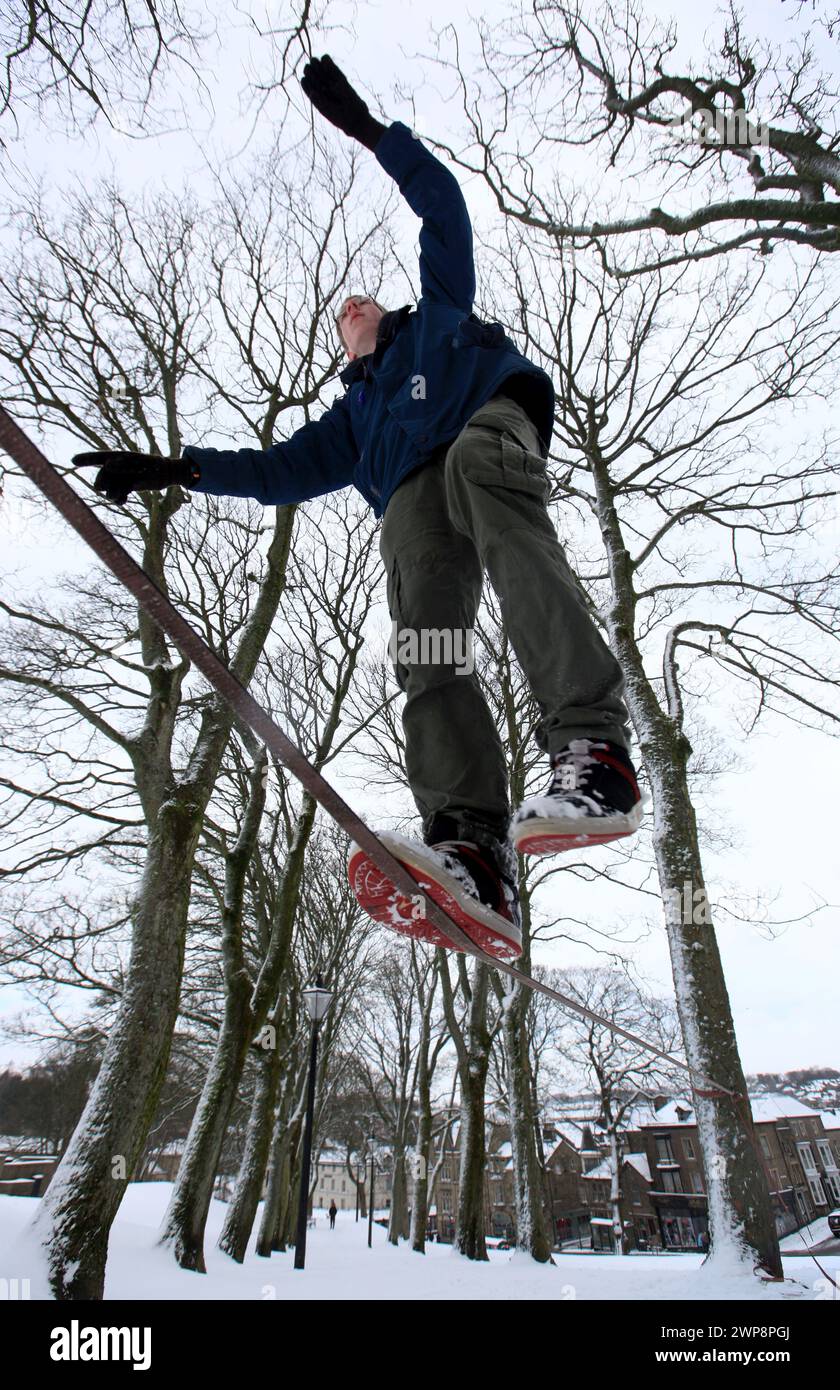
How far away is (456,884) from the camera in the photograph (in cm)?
172

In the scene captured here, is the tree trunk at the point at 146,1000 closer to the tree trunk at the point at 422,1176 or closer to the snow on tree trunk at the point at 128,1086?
the snow on tree trunk at the point at 128,1086

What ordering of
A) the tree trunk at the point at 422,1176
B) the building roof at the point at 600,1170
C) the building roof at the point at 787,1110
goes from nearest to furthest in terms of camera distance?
the tree trunk at the point at 422,1176 < the building roof at the point at 787,1110 < the building roof at the point at 600,1170

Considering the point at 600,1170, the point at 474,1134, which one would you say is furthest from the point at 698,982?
the point at 600,1170

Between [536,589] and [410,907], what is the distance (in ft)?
3.12

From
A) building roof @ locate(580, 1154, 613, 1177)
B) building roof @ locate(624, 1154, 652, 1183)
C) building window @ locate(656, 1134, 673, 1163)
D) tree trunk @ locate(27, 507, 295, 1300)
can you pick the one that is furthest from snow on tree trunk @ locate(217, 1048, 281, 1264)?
building roof @ locate(580, 1154, 613, 1177)

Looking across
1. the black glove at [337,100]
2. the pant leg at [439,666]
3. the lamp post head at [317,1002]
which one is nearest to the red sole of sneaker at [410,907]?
the pant leg at [439,666]

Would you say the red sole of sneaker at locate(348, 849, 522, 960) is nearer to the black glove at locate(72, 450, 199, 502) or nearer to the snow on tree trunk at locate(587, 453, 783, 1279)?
the black glove at locate(72, 450, 199, 502)

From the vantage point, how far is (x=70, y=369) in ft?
24.9

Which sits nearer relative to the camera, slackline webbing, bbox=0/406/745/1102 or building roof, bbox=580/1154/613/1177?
slackline webbing, bbox=0/406/745/1102

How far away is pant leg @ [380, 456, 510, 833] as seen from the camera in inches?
77.1

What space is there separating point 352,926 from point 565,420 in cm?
1154

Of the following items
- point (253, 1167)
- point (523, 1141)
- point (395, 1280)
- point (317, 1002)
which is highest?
point (317, 1002)

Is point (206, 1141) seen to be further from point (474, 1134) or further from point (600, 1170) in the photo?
point (600, 1170)

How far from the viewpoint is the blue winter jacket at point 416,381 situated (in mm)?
2111
